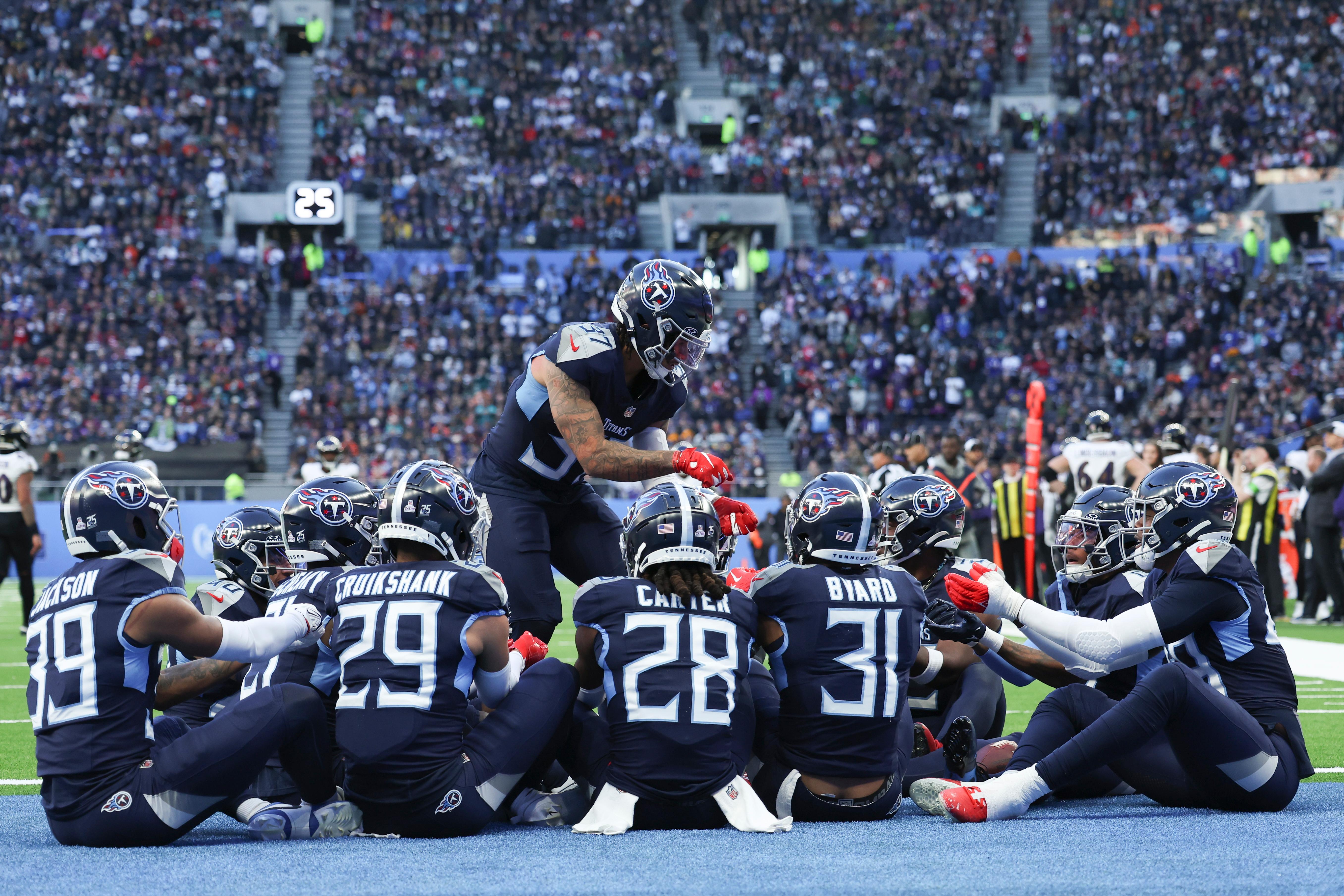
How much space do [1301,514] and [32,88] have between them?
27.4 metres

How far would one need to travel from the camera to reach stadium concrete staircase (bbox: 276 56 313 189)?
3206 cm

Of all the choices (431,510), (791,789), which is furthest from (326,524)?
(791,789)

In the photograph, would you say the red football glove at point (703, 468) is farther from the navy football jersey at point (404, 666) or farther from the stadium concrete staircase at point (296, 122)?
the stadium concrete staircase at point (296, 122)

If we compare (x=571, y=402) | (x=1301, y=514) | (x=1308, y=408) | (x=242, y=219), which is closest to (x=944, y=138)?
(x=1308, y=408)

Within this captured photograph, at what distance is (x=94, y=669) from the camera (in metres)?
4.60

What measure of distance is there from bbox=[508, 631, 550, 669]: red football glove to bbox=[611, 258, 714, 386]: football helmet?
113 cm

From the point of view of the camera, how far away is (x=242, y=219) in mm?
30578

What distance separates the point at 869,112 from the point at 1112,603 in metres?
29.5

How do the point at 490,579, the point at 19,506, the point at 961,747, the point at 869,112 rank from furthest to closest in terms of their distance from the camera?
the point at 869,112 → the point at 19,506 → the point at 961,747 → the point at 490,579

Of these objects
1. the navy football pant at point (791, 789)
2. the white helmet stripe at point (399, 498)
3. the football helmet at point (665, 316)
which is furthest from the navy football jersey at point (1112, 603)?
the white helmet stripe at point (399, 498)

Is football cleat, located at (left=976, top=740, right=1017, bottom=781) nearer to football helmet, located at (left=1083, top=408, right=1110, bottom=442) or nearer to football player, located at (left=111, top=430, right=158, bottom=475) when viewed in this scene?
football helmet, located at (left=1083, top=408, right=1110, bottom=442)

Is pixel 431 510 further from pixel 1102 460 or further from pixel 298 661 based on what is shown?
pixel 1102 460

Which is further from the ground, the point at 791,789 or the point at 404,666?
the point at 404,666

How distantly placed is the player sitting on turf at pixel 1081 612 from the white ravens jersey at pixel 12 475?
9.78m
